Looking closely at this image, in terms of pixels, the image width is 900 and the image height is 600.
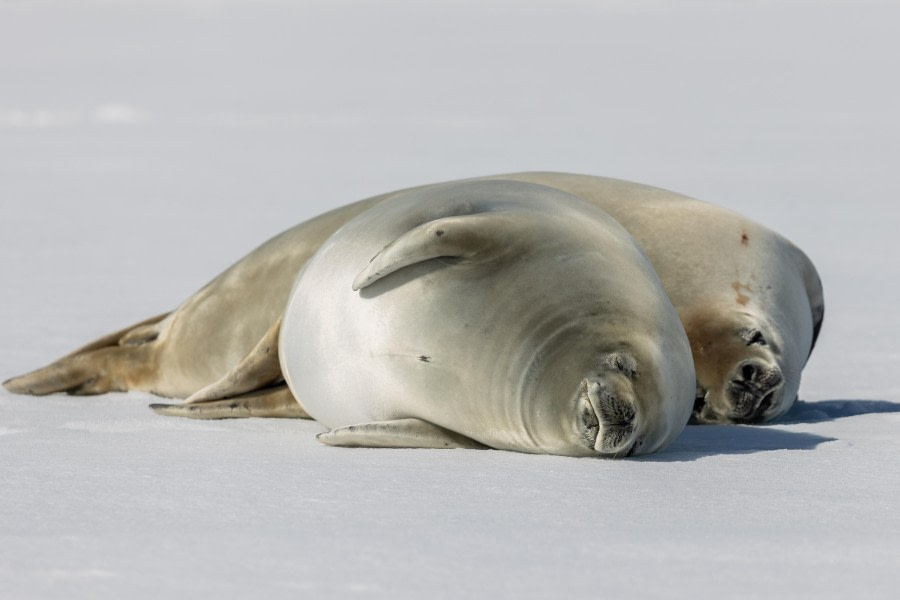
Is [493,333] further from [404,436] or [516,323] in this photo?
[404,436]

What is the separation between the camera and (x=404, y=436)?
12.9ft

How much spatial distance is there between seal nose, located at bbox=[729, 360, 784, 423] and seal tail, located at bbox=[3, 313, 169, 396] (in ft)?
7.34

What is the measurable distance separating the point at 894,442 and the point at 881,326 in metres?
3.19

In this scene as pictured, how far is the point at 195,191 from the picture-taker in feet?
52.7

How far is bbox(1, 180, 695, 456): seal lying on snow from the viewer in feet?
12.1

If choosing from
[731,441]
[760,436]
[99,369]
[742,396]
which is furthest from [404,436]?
[99,369]

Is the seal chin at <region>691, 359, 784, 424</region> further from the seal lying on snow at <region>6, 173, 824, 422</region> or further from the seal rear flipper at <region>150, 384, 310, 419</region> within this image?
the seal rear flipper at <region>150, 384, 310, 419</region>

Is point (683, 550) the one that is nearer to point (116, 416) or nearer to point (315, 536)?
point (315, 536)

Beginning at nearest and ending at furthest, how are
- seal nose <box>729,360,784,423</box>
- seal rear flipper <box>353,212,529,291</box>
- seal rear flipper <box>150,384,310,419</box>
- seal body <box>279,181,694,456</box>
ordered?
seal body <box>279,181,694,456</box>, seal rear flipper <box>353,212,529,291</box>, seal nose <box>729,360,784,423</box>, seal rear flipper <box>150,384,310,419</box>

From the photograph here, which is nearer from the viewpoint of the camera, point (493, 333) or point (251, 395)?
point (493, 333)

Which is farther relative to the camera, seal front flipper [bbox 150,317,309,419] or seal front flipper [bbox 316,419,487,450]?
seal front flipper [bbox 150,317,309,419]

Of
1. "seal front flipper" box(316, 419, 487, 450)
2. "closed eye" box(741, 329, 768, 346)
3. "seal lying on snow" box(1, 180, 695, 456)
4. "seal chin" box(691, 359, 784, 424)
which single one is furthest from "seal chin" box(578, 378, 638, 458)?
"closed eye" box(741, 329, 768, 346)

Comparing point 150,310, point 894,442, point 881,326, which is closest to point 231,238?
point 150,310

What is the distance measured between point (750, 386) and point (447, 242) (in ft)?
4.16
